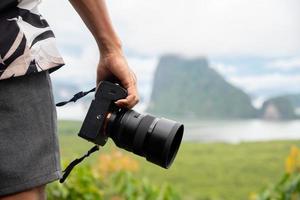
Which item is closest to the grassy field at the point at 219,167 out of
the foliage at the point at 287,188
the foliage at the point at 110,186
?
the foliage at the point at 110,186

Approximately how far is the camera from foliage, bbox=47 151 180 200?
1777 mm

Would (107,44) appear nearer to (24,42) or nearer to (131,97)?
(131,97)

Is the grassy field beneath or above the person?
beneath

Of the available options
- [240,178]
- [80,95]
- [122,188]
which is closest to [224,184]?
[240,178]

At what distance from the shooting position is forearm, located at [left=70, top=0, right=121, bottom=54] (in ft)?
4.07

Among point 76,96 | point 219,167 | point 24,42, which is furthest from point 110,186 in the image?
point 219,167

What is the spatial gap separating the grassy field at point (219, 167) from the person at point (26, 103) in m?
12.9

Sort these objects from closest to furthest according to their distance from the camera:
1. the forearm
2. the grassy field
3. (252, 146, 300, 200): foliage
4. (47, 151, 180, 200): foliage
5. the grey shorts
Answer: the grey shorts, the forearm, (47, 151, 180, 200): foliage, (252, 146, 300, 200): foliage, the grassy field

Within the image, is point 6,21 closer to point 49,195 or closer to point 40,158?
point 40,158

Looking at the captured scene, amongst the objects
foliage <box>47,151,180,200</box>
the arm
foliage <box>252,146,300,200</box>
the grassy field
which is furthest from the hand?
the grassy field

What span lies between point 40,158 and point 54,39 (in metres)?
0.23

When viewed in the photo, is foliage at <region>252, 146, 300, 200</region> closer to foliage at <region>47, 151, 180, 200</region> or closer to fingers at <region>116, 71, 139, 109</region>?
foliage at <region>47, 151, 180, 200</region>

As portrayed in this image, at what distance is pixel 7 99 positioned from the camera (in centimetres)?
105

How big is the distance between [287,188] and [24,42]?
254 cm
